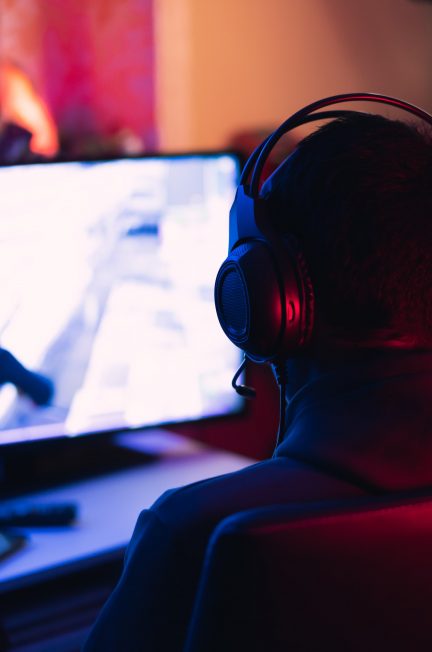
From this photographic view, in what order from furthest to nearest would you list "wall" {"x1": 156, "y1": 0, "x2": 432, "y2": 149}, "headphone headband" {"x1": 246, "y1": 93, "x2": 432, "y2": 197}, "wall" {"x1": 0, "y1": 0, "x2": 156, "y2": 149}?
"wall" {"x1": 0, "y1": 0, "x2": 156, "y2": 149}, "wall" {"x1": 156, "y1": 0, "x2": 432, "y2": 149}, "headphone headband" {"x1": 246, "y1": 93, "x2": 432, "y2": 197}

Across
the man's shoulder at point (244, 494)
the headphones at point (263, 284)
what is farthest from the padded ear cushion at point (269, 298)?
the man's shoulder at point (244, 494)

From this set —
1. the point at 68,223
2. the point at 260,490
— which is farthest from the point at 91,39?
the point at 260,490

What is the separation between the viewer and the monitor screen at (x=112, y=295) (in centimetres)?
114

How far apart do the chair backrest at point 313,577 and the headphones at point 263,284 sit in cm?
20

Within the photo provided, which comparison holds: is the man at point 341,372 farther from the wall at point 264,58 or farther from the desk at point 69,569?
the wall at point 264,58

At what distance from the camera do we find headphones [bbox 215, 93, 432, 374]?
66 centimetres

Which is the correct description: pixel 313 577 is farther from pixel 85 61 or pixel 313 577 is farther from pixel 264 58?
pixel 85 61

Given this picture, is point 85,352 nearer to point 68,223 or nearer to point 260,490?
point 68,223

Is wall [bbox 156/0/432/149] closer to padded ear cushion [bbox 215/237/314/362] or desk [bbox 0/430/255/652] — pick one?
desk [bbox 0/430/255/652]

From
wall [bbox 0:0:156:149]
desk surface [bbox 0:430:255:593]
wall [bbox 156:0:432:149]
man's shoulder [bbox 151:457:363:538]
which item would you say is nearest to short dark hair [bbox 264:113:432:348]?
man's shoulder [bbox 151:457:363:538]

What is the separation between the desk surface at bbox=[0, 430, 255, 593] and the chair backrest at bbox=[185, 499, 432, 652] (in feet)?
1.69

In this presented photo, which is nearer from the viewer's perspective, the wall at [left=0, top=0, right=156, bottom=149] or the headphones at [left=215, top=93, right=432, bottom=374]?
the headphones at [left=215, top=93, right=432, bottom=374]

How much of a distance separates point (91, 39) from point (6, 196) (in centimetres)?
282

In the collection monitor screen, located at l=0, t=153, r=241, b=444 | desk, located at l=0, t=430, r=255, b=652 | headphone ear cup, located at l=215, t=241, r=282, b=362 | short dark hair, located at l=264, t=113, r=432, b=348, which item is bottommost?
desk, located at l=0, t=430, r=255, b=652
